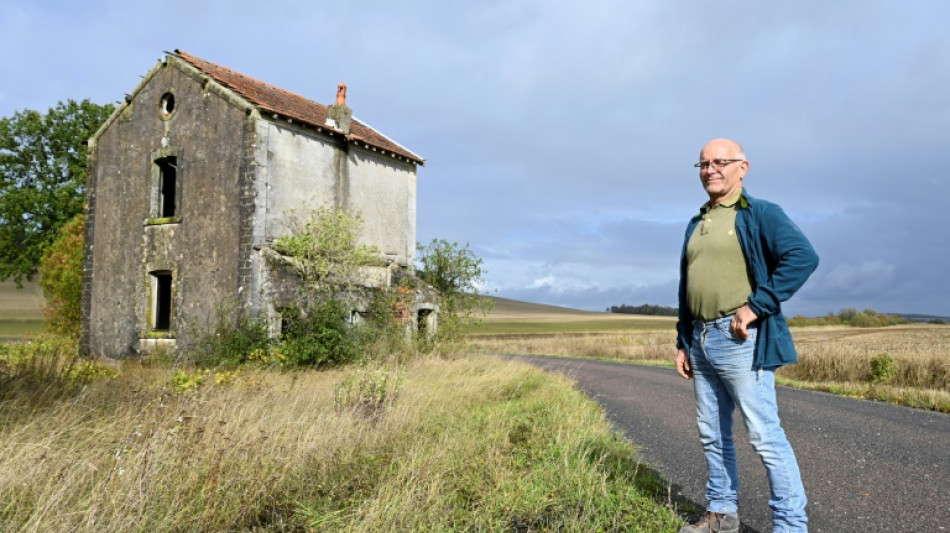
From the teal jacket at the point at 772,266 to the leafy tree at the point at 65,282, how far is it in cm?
2239

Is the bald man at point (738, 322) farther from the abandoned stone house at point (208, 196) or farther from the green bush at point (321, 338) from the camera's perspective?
the abandoned stone house at point (208, 196)

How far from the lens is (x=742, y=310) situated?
10.2ft

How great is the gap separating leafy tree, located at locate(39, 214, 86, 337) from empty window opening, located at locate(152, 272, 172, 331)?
6.23m

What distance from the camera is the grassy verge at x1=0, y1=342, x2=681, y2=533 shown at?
348 cm

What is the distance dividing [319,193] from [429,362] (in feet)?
20.9

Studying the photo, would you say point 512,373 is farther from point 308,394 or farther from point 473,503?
point 473,503

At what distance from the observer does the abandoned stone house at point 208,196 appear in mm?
14328

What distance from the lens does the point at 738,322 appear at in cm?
311

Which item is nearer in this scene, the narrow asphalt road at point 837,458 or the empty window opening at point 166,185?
the narrow asphalt road at point 837,458

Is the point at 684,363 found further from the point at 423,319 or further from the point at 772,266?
the point at 423,319

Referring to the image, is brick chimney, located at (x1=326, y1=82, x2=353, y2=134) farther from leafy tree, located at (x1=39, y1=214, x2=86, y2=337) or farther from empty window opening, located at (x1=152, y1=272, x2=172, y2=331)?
leafy tree, located at (x1=39, y1=214, x2=86, y2=337)

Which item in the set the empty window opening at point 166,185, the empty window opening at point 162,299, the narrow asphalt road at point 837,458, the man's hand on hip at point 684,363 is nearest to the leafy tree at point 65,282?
the empty window opening at point 166,185

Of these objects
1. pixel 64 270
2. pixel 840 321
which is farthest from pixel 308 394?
pixel 840 321

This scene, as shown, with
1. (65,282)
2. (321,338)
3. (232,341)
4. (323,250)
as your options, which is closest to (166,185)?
(323,250)
